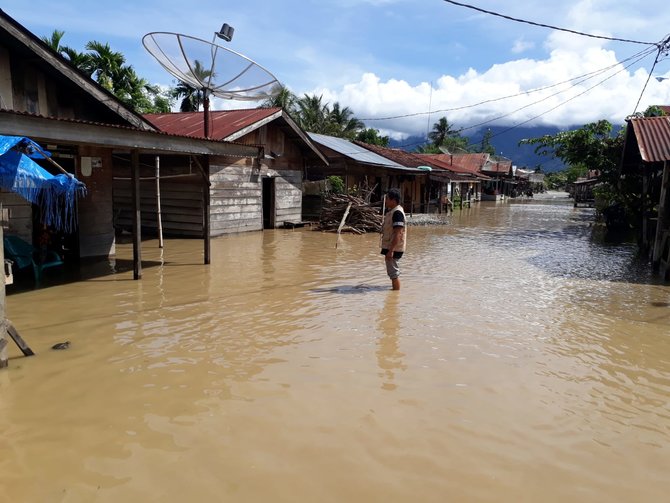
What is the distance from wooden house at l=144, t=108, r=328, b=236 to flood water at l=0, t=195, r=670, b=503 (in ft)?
22.5

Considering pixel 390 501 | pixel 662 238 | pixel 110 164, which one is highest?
pixel 110 164

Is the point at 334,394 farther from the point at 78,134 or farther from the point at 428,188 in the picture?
the point at 428,188

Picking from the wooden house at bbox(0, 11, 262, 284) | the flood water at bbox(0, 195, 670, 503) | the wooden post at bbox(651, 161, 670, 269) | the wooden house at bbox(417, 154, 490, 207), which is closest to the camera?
the flood water at bbox(0, 195, 670, 503)

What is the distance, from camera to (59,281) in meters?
8.04

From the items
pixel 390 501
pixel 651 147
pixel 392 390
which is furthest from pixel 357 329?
pixel 651 147

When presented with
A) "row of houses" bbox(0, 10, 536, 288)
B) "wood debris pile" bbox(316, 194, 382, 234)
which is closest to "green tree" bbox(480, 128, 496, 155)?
"row of houses" bbox(0, 10, 536, 288)

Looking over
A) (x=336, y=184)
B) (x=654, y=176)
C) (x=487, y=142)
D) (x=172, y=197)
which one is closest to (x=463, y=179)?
(x=336, y=184)

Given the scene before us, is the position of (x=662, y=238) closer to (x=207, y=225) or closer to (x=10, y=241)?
(x=207, y=225)

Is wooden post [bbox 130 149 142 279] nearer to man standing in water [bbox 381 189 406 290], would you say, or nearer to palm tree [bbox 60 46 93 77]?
man standing in water [bbox 381 189 406 290]

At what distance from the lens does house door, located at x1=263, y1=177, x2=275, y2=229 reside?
1750cm

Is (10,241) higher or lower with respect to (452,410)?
higher

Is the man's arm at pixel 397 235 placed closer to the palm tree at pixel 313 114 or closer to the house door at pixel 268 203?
the house door at pixel 268 203

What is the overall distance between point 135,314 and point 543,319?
5440 millimetres

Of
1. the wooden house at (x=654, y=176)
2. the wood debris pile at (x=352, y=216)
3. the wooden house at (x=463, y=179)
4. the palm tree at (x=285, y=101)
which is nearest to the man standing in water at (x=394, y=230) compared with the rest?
the wooden house at (x=654, y=176)
